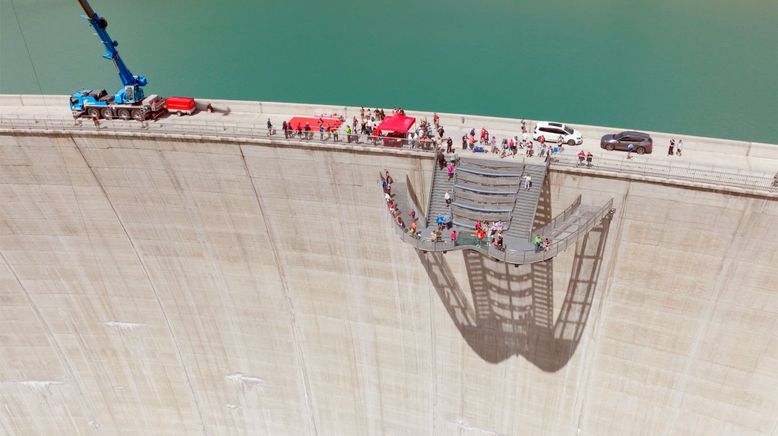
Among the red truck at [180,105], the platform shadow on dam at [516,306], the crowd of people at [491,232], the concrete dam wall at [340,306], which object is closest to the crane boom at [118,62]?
the red truck at [180,105]

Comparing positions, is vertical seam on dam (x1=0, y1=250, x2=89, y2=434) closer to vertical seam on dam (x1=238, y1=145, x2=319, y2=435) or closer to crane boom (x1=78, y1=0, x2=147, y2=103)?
crane boom (x1=78, y1=0, x2=147, y2=103)

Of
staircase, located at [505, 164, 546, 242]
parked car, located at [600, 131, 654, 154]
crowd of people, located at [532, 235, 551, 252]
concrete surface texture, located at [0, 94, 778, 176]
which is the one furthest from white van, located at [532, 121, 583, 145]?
crowd of people, located at [532, 235, 551, 252]

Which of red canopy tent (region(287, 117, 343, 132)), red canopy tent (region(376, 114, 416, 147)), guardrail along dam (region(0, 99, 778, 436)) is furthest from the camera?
red canopy tent (region(287, 117, 343, 132))

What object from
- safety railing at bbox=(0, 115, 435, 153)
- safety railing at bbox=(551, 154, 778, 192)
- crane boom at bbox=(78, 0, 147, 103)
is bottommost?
safety railing at bbox=(551, 154, 778, 192)

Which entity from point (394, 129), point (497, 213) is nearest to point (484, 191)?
point (497, 213)

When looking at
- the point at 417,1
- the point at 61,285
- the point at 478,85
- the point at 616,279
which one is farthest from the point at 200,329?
the point at 417,1

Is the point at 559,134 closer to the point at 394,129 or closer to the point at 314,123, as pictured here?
the point at 394,129
